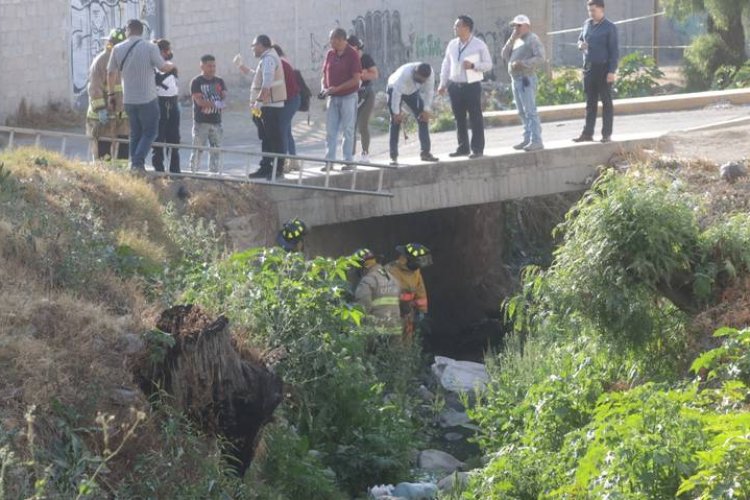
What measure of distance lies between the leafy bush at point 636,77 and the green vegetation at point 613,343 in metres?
13.6

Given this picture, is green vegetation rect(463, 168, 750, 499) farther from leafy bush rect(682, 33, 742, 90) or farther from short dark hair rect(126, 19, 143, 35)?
leafy bush rect(682, 33, 742, 90)

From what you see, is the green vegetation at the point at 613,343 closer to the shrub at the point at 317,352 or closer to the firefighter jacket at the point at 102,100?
the shrub at the point at 317,352

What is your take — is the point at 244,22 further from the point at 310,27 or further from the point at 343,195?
the point at 343,195

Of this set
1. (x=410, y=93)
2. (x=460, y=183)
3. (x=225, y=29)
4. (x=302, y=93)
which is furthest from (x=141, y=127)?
(x=225, y=29)

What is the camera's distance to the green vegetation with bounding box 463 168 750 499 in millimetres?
8445

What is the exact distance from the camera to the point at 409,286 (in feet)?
43.3

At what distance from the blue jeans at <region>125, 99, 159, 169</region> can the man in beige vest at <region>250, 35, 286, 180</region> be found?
115cm

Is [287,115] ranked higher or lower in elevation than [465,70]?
lower

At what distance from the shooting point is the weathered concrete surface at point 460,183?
13.5m

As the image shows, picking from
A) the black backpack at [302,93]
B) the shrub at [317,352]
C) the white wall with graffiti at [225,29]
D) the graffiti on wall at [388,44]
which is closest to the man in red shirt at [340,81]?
the black backpack at [302,93]

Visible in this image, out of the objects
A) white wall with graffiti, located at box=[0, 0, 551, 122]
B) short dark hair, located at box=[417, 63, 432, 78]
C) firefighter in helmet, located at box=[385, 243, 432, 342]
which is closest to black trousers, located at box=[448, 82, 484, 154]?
short dark hair, located at box=[417, 63, 432, 78]

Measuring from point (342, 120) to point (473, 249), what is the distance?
408 centimetres

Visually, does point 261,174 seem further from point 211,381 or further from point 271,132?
point 211,381

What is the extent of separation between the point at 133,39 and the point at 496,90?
12.4m
